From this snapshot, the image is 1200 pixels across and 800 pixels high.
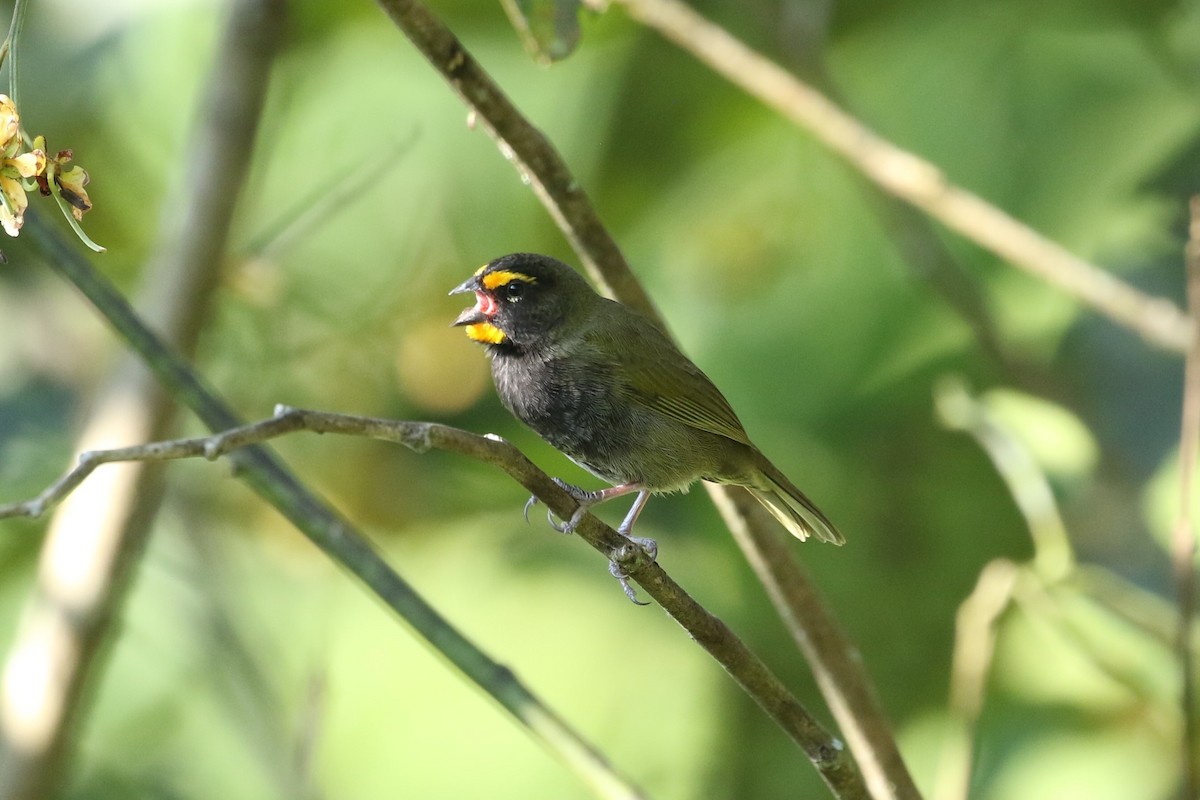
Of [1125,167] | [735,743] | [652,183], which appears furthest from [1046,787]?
[652,183]

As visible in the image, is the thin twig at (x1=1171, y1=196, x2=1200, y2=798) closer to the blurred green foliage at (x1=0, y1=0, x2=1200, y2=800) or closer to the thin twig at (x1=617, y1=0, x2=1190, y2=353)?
the thin twig at (x1=617, y1=0, x2=1190, y2=353)

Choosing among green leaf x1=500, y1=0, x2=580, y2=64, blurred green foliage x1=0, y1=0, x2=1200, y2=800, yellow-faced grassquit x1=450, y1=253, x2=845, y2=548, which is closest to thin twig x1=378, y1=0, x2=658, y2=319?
green leaf x1=500, y1=0, x2=580, y2=64

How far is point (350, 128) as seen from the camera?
5340mm

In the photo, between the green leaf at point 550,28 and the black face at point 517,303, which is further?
the black face at point 517,303

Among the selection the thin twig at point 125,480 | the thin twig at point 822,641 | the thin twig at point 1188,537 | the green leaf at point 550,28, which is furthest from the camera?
the thin twig at point 125,480

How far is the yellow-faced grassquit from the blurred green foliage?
1199mm

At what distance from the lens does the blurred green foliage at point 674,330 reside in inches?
175

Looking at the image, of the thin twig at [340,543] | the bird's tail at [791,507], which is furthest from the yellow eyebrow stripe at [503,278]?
the thin twig at [340,543]

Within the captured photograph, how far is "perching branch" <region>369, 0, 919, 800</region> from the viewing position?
7.55 ft

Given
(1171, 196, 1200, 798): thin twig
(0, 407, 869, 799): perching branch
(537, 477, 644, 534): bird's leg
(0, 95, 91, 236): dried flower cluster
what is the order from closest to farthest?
(0, 95, 91, 236): dried flower cluster, (0, 407, 869, 799): perching branch, (537, 477, 644, 534): bird's leg, (1171, 196, 1200, 798): thin twig

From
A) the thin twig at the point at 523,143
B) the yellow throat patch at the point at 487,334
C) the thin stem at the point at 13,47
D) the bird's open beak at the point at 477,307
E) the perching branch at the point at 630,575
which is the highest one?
the bird's open beak at the point at 477,307

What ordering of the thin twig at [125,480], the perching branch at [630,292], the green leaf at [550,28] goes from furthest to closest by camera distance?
the thin twig at [125,480], the green leaf at [550,28], the perching branch at [630,292]

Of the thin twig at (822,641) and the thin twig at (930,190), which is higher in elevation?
the thin twig at (930,190)

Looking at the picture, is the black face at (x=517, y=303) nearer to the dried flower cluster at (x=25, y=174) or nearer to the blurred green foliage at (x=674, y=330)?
the blurred green foliage at (x=674, y=330)
